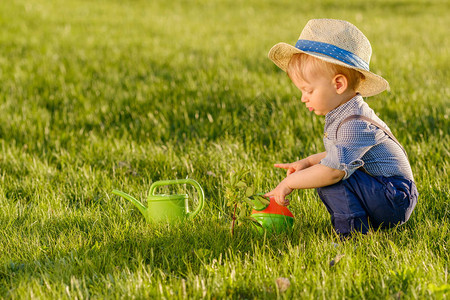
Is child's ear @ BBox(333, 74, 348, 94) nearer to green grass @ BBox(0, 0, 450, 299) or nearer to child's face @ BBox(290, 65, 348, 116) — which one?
child's face @ BBox(290, 65, 348, 116)

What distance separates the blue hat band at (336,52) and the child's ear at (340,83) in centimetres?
10

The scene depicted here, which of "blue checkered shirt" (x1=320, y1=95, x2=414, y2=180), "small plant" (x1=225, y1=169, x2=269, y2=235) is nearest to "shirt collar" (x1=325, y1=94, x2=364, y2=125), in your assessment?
"blue checkered shirt" (x1=320, y1=95, x2=414, y2=180)

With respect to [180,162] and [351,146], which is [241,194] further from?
[180,162]

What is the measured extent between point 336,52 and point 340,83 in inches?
7.6

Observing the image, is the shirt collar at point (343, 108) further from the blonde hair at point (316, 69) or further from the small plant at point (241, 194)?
the small plant at point (241, 194)

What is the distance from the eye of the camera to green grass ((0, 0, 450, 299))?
7.84 ft

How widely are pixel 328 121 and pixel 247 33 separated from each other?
8.45m

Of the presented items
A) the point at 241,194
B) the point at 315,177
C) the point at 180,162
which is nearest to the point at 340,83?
the point at 315,177

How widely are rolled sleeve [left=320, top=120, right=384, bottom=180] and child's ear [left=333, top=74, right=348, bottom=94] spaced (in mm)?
205

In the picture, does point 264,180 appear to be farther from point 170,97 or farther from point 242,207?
point 170,97

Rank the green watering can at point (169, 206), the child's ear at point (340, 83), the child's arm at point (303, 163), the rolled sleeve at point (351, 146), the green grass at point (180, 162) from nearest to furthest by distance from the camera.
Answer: the green grass at point (180, 162) < the rolled sleeve at point (351, 146) < the child's ear at point (340, 83) < the green watering can at point (169, 206) < the child's arm at point (303, 163)

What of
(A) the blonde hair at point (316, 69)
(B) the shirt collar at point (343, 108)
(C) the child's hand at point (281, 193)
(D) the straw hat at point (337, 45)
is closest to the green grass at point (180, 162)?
(C) the child's hand at point (281, 193)

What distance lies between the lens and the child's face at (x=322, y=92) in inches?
114

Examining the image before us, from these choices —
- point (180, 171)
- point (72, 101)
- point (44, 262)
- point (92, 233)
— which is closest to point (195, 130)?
point (180, 171)
